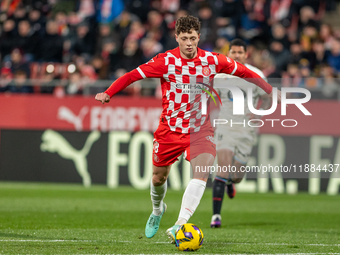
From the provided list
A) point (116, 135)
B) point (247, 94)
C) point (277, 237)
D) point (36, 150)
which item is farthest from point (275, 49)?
point (277, 237)

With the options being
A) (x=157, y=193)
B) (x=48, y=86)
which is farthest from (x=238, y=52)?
(x=48, y=86)

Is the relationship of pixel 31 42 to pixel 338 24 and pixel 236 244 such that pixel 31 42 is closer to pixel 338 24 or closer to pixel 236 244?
pixel 338 24

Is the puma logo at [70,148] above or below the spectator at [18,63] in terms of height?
below

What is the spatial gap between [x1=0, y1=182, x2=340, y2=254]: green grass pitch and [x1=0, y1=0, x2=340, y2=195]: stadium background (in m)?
0.55

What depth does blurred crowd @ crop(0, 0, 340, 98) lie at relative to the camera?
48.0ft

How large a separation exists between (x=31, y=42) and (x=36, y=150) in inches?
161

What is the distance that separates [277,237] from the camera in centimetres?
678

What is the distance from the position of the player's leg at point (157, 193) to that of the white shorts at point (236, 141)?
5.97ft

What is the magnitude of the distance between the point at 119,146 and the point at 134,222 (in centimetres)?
548

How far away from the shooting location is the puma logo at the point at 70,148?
13.7 meters

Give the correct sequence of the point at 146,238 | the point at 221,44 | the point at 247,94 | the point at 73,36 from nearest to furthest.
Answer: the point at 146,238
the point at 247,94
the point at 221,44
the point at 73,36

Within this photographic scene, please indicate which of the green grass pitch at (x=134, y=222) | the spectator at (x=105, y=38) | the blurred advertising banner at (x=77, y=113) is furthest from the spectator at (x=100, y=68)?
the green grass pitch at (x=134, y=222)

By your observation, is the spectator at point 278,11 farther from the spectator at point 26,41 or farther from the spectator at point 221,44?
the spectator at point 26,41

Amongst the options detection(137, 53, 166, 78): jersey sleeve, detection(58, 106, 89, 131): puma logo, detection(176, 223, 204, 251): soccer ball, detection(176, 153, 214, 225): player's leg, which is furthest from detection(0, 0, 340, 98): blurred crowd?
detection(176, 223, 204, 251): soccer ball
